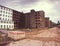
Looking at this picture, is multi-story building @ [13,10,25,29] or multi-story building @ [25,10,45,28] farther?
multi-story building @ [25,10,45,28]

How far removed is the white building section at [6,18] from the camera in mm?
57269

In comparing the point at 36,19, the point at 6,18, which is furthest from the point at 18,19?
the point at 6,18

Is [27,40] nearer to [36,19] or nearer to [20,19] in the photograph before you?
[36,19]

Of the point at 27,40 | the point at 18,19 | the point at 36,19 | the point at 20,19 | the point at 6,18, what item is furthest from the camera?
the point at 20,19

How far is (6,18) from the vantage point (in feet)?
203

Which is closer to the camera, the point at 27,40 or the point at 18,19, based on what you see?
the point at 27,40

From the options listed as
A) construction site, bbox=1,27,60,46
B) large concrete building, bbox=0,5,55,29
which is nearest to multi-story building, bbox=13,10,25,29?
large concrete building, bbox=0,5,55,29

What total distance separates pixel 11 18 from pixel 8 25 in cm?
646

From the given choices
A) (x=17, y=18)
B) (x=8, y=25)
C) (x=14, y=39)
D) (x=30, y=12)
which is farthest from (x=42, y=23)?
(x=14, y=39)

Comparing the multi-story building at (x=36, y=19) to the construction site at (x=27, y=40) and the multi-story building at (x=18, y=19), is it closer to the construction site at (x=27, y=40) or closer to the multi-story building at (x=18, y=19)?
the multi-story building at (x=18, y=19)

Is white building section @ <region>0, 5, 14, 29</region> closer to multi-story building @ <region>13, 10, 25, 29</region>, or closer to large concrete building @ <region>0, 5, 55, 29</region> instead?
large concrete building @ <region>0, 5, 55, 29</region>

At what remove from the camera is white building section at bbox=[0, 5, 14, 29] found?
57.3 metres

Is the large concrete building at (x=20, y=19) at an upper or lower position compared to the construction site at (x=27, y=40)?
upper

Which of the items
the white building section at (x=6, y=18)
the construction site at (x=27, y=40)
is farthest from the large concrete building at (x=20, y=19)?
the construction site at (x=27, y=40)
